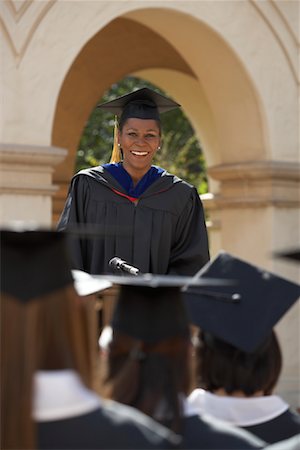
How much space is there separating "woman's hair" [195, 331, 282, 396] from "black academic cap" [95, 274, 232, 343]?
30 cm

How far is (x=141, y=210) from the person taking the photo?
7.34m

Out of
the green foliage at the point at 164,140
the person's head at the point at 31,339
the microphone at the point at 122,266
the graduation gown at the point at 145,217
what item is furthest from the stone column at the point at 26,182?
the green foliage at the point at 164,140

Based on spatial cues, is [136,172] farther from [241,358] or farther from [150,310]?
[150,310]

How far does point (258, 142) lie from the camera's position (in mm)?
11320

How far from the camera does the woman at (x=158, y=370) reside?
3053 mm

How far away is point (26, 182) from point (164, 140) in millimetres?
11781

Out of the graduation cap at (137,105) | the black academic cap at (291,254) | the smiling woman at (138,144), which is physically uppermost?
the graduation cap at (137,105)

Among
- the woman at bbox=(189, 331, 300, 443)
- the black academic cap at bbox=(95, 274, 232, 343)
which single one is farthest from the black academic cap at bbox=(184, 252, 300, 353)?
the black academic cap at bbox=(95, 274, 232, 343)

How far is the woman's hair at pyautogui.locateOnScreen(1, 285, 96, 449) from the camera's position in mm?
2668

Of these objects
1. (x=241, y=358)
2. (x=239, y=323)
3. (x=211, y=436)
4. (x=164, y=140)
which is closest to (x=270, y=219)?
(x=239, y=323)

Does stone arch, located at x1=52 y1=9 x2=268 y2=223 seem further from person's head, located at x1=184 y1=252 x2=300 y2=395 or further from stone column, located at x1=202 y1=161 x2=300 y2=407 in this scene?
person's head, located at x1=184 y1=252 x2=300 y2=395

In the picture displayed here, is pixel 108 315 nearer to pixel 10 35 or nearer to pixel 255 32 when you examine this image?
pixel 10 35

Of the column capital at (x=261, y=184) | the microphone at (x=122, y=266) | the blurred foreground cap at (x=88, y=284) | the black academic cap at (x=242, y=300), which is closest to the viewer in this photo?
the blurred foreground cap at (x=88, y=284)

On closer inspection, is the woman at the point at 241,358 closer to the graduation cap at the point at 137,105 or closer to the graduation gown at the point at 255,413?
the graduation gown at the point at 255,413
